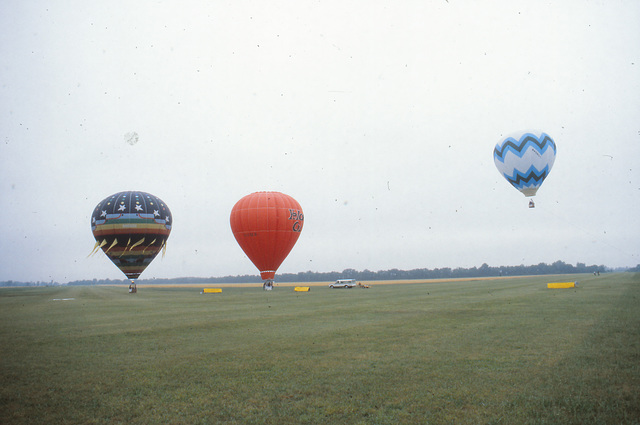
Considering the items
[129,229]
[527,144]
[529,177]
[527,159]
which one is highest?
[527,144]

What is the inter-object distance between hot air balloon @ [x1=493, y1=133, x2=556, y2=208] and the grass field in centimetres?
1606

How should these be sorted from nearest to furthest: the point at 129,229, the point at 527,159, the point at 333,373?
the point at 333,373, the point at 527,159, the point at 129,229

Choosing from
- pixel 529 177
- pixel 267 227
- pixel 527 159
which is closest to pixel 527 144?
pixel 527 159

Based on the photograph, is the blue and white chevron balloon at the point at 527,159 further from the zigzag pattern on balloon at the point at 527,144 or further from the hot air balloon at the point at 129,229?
the hot air balloon at the point at 129,229

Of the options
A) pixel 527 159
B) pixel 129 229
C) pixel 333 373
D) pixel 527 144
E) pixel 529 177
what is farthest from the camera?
pixel 129 229

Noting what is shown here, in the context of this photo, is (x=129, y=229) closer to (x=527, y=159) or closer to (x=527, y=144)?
(x=527, y=159)

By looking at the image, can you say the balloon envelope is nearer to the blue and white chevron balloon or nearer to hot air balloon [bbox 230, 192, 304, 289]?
hot air balloon [bbox 230, 192, 304, 289]

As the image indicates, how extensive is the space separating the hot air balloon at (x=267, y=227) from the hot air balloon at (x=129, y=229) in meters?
8.52

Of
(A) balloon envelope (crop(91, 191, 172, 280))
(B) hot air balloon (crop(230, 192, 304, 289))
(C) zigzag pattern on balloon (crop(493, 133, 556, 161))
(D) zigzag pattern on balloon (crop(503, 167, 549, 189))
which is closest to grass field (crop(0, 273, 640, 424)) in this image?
(D) zigzag pattern on balloon (crop(503, 167, 549, 189))

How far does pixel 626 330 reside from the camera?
1295 centimetres

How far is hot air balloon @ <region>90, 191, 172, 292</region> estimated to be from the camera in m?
40.4

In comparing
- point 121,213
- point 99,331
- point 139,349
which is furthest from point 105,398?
point 121,213

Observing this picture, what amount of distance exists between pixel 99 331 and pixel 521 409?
15590mm

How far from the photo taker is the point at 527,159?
29.3 meters
